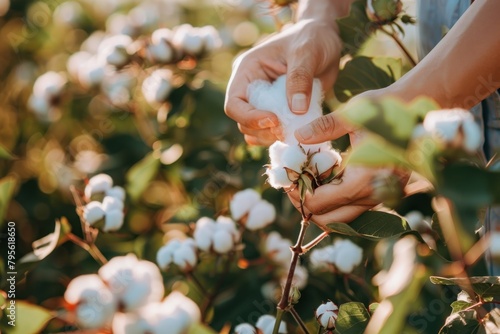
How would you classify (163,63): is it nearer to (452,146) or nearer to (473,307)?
(473,307)

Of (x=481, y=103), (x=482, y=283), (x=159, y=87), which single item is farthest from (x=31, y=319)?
(x=159, y=87)

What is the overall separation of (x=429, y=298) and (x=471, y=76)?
14.0 inches

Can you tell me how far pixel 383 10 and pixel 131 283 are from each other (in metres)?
0.69

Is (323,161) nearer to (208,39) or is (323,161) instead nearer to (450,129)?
(450,129)

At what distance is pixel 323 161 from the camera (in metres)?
0.79

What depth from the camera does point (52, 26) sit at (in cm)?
239

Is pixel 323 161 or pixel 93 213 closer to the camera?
pixel 323 161

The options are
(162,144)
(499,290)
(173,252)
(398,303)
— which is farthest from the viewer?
(162,144)

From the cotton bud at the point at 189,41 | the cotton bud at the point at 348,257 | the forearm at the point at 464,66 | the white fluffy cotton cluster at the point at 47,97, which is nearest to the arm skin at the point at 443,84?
the forearm at the point at 464,66

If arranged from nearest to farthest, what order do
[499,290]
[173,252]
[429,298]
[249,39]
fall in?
[499,290], [429,298], [173,252], [249,39]

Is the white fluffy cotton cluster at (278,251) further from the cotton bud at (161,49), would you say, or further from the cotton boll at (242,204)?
the cotton bud at (161,49)

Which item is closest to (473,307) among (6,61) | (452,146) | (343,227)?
(343,227)

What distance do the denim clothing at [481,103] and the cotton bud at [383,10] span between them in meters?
0.05

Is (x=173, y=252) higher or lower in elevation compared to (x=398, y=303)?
lower
